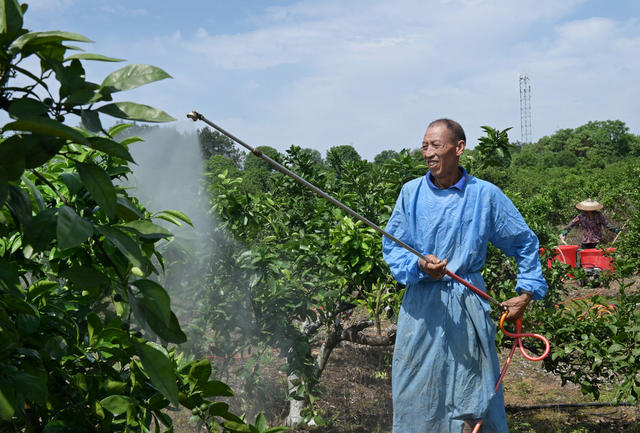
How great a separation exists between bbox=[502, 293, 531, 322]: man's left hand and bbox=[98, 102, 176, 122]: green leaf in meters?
2.17

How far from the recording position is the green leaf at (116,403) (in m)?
1.11

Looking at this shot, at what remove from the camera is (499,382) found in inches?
101

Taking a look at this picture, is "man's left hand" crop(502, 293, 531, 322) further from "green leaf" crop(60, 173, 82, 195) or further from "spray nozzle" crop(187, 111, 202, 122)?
"green leaf" crop(60, 173, 82, 195)

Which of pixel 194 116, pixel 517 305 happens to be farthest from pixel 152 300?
pixel 517 305

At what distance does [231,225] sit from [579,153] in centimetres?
5079

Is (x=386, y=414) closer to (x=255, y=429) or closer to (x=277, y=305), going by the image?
(x=277, y=305)

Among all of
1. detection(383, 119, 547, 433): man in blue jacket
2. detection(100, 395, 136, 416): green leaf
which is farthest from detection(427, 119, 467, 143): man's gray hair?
detection(100, 395, 136, 416): green leaf

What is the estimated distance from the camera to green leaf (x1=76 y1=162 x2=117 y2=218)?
0.80 metres

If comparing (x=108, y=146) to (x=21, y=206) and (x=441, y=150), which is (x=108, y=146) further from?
(x=441, y=150)

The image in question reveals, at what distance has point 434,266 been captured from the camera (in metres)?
2.38

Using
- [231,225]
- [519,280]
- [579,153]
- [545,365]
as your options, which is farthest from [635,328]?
[579,153]

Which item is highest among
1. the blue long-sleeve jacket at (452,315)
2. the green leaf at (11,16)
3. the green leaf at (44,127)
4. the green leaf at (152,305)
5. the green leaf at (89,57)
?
the green leaf at (11,16)

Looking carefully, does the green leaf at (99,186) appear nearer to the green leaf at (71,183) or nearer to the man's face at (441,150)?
the green leaf at (71,183)

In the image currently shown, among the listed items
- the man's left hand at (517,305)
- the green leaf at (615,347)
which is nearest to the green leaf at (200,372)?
the man's left hand at (517,305)
